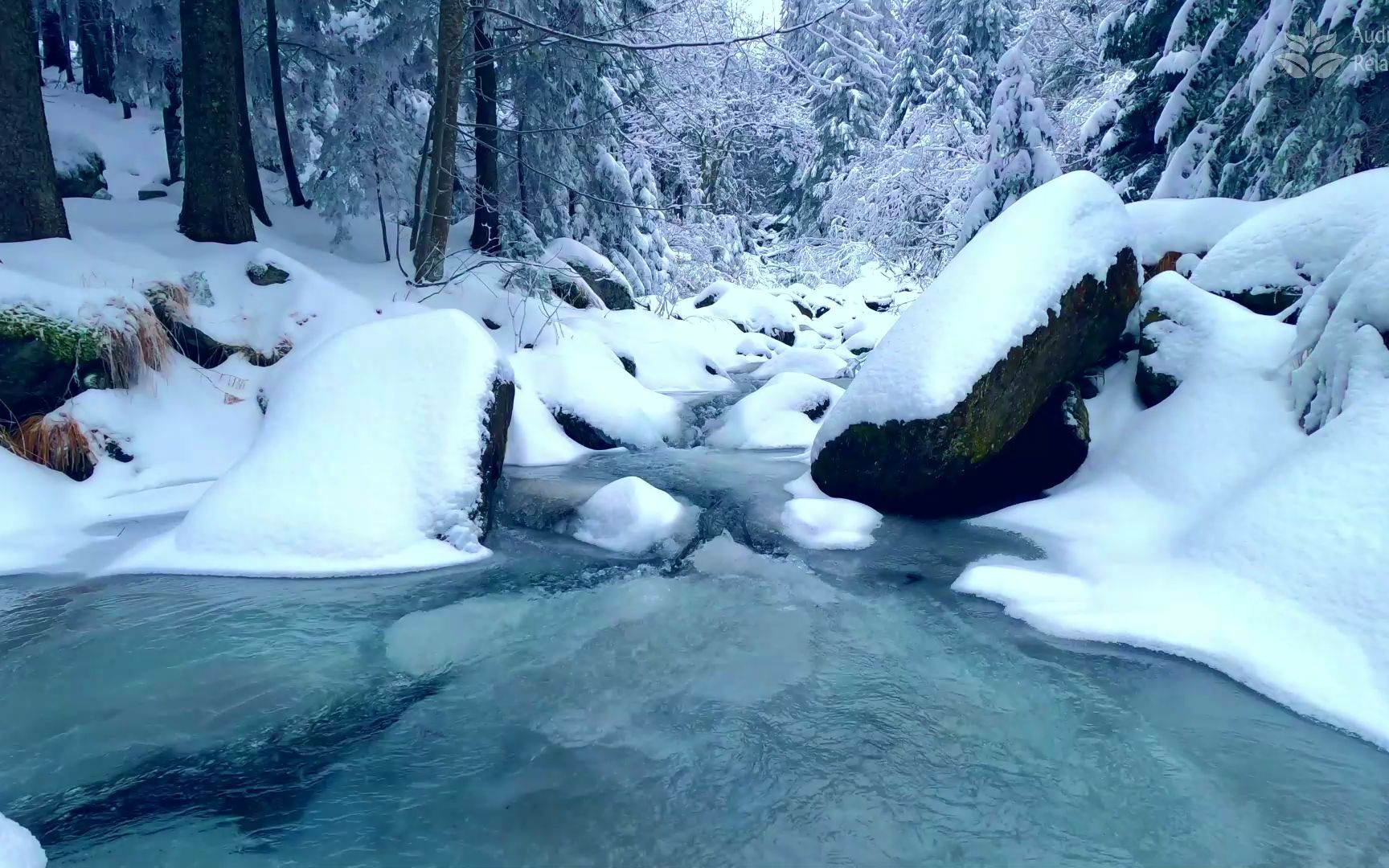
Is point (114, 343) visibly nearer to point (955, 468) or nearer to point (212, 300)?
point (212, 300)

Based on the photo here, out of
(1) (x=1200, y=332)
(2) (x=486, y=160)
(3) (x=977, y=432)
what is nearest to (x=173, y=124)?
(2) (x=486, y=160)

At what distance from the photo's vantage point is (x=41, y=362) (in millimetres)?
5711

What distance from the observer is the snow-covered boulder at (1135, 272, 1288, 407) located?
5738mm

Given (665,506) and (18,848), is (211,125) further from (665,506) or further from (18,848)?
(18,848)

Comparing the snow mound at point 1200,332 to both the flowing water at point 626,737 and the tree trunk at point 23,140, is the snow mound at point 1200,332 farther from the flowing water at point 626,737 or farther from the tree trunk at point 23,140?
the tree trunk at point 23,140

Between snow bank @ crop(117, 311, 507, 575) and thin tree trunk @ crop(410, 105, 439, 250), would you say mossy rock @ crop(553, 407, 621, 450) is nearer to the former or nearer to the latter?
snow bank @ crop(117, 311, 507, 575)

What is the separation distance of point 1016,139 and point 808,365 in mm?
5379

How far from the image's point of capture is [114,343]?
243 inches

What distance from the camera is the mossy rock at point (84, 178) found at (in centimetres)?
993

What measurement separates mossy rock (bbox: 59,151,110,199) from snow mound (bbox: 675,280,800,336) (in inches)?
474

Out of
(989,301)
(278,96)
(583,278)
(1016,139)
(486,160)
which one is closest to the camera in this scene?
(989,301)

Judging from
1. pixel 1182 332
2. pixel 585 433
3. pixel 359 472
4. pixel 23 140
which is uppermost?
pixel 23 140

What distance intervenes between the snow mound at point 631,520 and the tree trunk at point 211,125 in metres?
5.99

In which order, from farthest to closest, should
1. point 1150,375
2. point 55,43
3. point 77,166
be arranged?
point 55,43 < point 77,166 < point 1150,375
